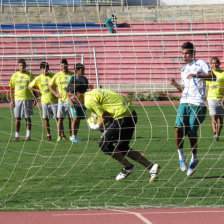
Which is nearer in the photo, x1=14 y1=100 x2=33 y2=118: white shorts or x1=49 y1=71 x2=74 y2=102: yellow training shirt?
x1=49 y1=71 x2=74 y2=102: yellow training shirt

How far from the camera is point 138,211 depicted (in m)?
6.45

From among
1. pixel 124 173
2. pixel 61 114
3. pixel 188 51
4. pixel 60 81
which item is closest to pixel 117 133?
pixel 124 173

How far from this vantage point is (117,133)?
8.05 meters

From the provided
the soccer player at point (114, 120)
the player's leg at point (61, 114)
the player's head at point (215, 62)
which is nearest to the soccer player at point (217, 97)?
the player's head at point (215, 62)

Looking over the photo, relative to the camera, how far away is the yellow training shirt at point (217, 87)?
12016mm

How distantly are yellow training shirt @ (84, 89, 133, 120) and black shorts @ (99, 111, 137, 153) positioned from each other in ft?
0.26

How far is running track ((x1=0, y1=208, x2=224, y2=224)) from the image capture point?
19.7 feet

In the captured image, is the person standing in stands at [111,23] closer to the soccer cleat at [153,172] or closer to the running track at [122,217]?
the soccer cleat at [153,172]

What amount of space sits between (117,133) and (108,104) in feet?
1.40

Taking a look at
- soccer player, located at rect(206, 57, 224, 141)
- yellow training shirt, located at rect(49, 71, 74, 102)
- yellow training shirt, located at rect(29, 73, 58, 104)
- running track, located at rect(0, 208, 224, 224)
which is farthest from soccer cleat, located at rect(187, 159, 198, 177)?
yellow training shirt, located at rect(29, 73, 58, 104)

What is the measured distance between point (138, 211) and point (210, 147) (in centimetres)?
501

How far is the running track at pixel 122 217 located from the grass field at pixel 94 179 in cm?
23

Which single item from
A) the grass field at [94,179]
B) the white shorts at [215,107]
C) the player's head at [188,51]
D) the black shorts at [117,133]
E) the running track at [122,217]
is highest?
the player's head at [188,51]

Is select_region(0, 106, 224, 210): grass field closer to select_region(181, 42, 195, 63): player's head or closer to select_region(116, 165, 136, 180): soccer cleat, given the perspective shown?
select_region(116, 165, 136, 180): soccer cleat
